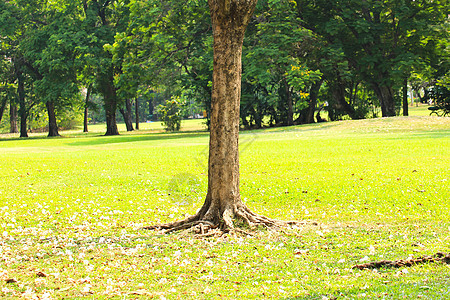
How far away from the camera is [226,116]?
820 centimetres

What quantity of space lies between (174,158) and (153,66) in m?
17.9

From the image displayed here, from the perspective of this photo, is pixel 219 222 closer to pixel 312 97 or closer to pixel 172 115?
pixel 312 97

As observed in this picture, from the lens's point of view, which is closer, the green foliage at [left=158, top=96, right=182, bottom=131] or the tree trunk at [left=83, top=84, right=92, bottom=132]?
the tree trunk at [left=83, top=84, right=92, bottom=132]

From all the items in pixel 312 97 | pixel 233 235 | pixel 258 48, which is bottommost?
pixel 233 235

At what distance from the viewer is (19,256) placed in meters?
7.06

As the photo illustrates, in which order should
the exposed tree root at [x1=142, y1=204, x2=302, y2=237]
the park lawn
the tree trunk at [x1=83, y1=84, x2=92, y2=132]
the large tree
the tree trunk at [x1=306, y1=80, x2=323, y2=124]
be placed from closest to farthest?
1. the park lawn
2. the large tree
3. the exposed tree root at [x1=142, y1=204, x2=302, y2=237]
4. the tree trunk at [x1=306, y1=80, x2=323, y2=124]
5. the tree trunk at [x1=83, y1=84, x2=92, y2=132]

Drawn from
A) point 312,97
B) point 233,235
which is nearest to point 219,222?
point 233,235

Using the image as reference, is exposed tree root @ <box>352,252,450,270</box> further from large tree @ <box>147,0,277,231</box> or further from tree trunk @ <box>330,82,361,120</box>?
tree trunk @ <box>330,82,361,120</box>

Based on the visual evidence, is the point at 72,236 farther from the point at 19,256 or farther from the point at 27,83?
the point at 27,83

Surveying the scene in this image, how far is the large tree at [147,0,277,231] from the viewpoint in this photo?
8.06 meters

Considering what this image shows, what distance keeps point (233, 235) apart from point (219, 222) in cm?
55

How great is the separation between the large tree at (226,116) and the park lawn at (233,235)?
61cm

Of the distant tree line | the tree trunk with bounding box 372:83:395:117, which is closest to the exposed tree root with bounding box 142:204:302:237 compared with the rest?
the distant tree line

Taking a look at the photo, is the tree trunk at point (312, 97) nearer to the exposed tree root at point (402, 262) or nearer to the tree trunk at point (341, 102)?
the tree trunk at point (341, 102)
